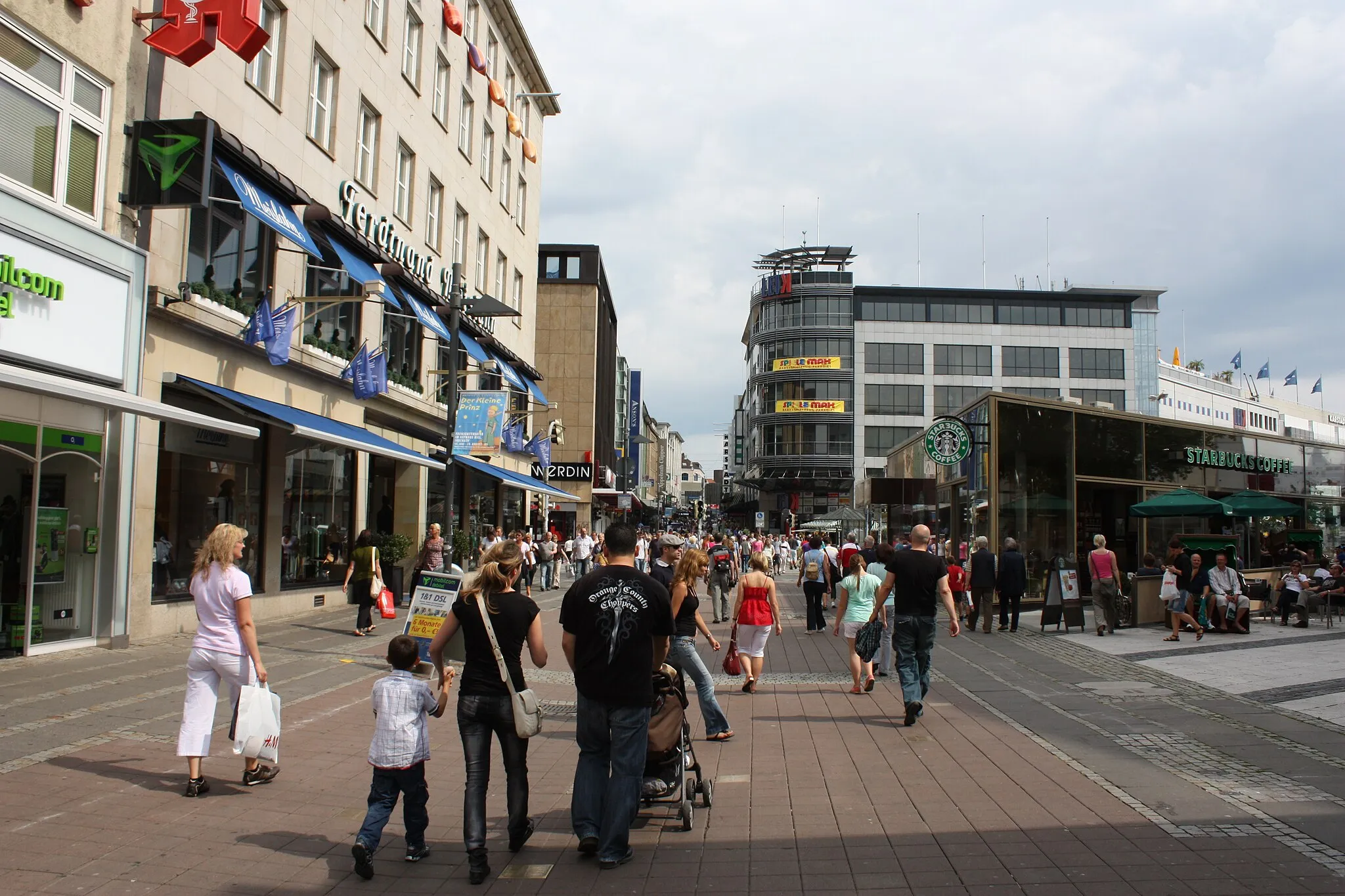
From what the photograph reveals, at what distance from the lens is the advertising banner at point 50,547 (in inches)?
456

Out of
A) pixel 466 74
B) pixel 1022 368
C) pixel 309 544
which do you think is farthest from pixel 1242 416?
pixel 309 544

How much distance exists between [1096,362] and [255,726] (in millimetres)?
72379

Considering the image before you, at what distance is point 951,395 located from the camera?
70.4m

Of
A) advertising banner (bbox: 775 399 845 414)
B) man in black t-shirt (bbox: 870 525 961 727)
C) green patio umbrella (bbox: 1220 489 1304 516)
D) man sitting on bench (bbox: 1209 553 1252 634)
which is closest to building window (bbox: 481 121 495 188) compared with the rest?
green patio umbrella (bbox: 1220 489 1304 516)

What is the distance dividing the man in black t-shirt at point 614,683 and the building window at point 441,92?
23788mm

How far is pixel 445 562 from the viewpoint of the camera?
1530cm

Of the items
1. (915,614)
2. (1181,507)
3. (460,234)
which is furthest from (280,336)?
(1181,507)

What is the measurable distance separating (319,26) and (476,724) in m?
17.7

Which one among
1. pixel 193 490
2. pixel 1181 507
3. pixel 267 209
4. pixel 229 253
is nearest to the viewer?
pixel 267 209

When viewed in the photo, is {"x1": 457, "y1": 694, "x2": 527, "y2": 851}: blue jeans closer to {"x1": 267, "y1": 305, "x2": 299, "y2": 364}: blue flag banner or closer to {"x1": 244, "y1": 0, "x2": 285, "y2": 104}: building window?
{"x1": 267, "y1": 305, "x2": 299, "y2": 364}: blue flag banner

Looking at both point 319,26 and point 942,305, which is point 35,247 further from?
point 942,305

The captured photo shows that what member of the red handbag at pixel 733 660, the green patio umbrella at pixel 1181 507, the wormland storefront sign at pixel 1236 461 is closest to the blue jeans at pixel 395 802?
the red handbag at pixel 733 660

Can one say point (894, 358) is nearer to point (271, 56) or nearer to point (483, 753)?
point (271, 56)

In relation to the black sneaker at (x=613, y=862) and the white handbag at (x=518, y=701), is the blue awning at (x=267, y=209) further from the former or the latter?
the black sneaker at (x=613, y=862)
